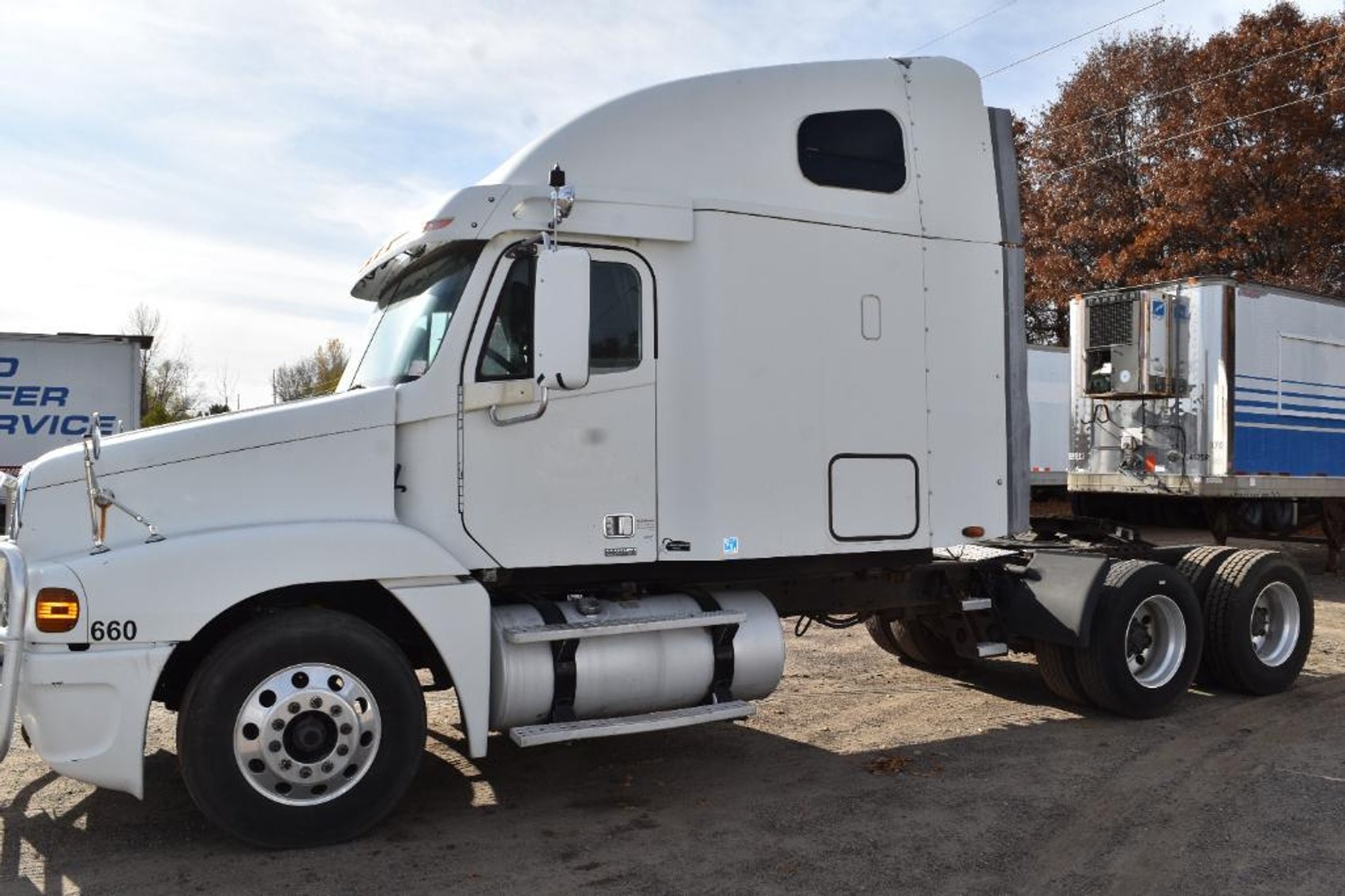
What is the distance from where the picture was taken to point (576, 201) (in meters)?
5.69

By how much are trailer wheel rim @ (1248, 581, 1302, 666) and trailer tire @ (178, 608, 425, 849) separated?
634 cm

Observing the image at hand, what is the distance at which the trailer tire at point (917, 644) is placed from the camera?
8.92 m

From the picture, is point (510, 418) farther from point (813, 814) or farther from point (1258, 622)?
point (1258, 622)

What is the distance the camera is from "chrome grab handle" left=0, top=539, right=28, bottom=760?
15.0 feet

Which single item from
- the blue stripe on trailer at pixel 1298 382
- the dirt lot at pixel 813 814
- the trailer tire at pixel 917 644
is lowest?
the dirt lot at pixel 813 814

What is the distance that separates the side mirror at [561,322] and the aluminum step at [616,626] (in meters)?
1.23

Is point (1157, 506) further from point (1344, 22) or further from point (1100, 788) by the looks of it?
point (1344, 22)

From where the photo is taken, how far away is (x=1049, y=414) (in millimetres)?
19438

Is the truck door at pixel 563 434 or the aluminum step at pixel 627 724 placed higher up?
the truck door at pixel 563 434

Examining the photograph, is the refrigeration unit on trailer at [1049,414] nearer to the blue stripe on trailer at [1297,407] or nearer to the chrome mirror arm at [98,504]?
the blue stripe on trailer at [1297,407]

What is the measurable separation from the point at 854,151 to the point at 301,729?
4.20 m

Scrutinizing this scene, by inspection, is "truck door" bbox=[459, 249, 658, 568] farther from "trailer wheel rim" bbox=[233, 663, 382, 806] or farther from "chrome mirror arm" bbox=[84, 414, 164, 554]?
"chrome mirror arm" bbox=[84, 414, 164, 554]

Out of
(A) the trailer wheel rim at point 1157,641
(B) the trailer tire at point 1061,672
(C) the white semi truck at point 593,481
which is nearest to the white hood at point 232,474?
(C) the white semi truck at point 593,481

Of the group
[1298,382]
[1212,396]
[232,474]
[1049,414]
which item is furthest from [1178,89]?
[232,474]
